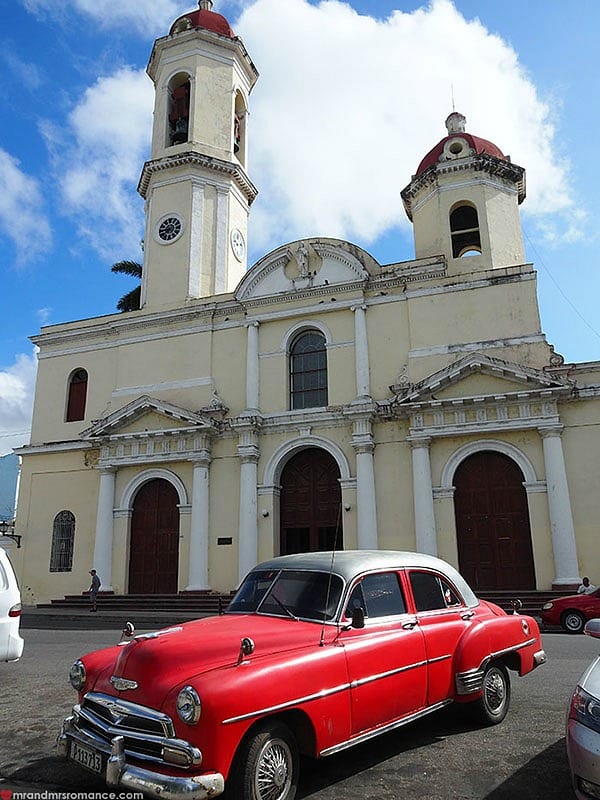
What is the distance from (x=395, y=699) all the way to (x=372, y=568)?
100 cm

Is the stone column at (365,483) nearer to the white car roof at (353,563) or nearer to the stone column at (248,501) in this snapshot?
the stone column at (248,501)

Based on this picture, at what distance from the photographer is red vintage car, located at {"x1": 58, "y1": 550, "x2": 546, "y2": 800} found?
3.66 meters

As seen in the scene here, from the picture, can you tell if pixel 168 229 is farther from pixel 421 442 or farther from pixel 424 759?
pixel 424 759

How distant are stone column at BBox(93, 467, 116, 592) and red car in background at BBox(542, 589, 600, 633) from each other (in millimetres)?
13414

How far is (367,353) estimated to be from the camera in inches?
765

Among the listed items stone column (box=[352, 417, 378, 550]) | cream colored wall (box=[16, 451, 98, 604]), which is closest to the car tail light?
stone column (box=[352, 417, 378, 550])

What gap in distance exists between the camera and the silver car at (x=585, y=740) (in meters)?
3.46

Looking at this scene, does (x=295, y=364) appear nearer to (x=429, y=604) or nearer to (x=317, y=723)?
(x=429, y=604)

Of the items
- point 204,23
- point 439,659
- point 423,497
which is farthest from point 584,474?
point 204,23

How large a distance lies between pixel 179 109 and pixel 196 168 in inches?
139

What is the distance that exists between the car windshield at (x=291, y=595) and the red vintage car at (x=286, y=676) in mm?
11

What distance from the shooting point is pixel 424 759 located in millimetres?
4840

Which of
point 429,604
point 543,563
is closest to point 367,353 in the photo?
point 543,563

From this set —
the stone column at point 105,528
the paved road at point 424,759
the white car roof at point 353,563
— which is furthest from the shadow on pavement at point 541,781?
the stone column at point 105,528
